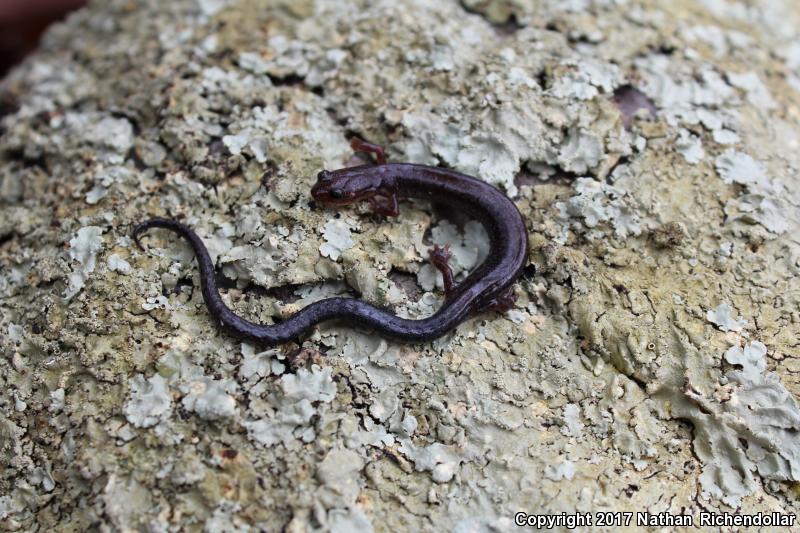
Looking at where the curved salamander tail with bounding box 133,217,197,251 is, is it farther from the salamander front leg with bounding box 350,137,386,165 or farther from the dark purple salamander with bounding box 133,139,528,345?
the salamander front leg with bounding box 350,137,386,165

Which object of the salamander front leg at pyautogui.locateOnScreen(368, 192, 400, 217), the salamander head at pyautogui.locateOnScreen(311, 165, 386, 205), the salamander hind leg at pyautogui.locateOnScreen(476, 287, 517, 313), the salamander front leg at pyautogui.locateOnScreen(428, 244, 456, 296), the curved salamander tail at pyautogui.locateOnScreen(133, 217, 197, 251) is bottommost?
the salamander hind leg at pyautogui.locateOnScreen(476, 287, 517, 313)

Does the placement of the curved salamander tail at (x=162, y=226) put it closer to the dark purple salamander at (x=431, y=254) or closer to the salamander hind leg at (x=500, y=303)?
the dark purple salamander at (x=431, y=254)

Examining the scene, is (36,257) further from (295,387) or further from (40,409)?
(295,387)

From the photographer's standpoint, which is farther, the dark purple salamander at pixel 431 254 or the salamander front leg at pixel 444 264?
the salamander front leg at pixel 444 264

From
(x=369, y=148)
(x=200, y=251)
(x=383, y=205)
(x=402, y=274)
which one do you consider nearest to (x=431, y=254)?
(x=402, y=274)

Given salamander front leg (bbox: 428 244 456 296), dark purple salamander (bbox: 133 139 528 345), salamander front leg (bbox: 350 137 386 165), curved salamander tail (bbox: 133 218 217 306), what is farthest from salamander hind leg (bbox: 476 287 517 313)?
curved salamander tail (bbox: 133 218 217 306)

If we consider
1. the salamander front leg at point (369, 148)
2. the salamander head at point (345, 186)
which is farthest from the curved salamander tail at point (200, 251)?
the salamander front leg at point (369, 148)

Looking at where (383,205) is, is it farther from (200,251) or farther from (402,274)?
(200,251)

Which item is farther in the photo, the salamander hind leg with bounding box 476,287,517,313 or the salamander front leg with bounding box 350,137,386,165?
the salamander front leg with bounding box 350,137,386,165
